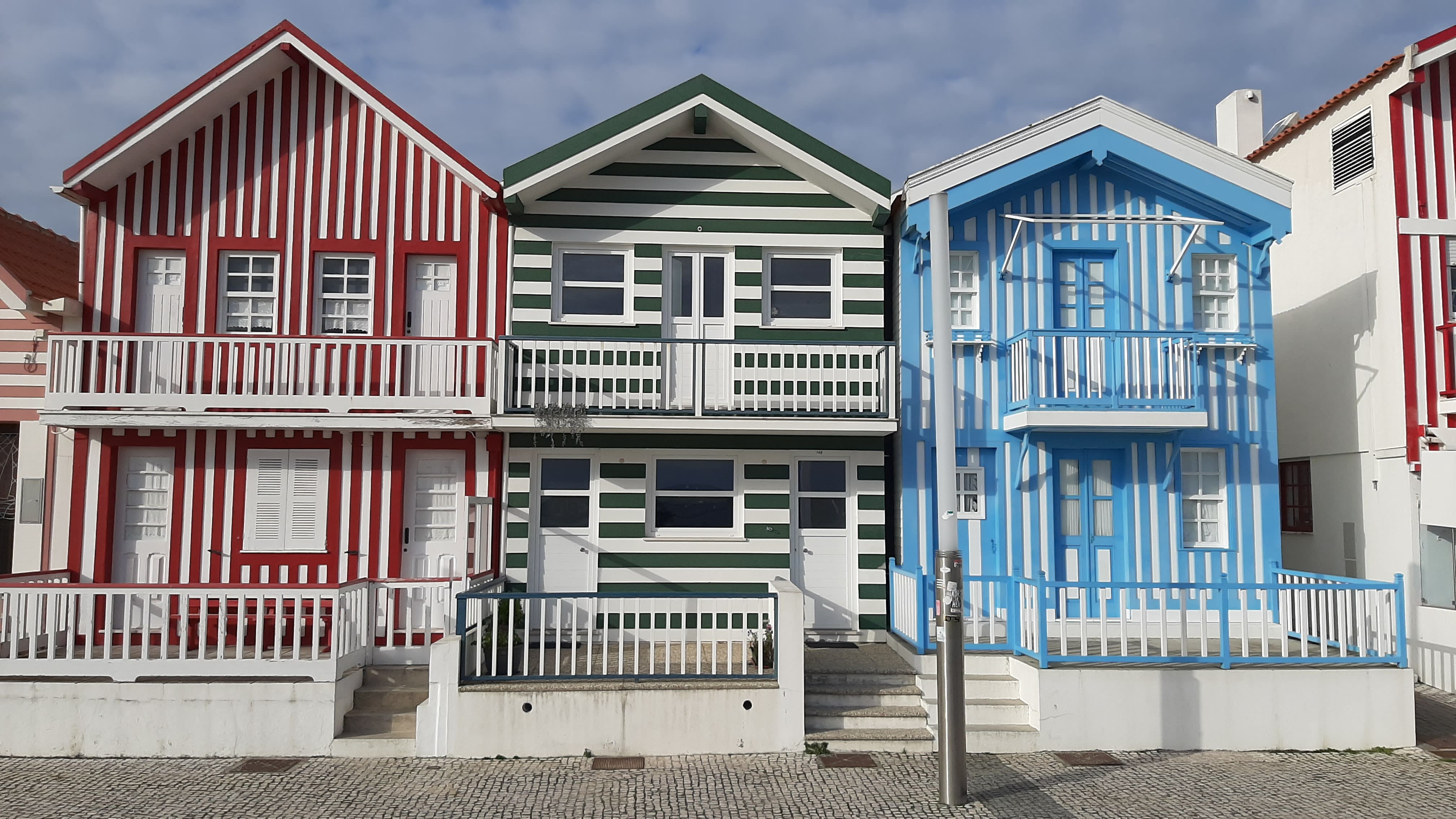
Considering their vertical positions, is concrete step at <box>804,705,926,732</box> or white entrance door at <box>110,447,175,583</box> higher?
white entrance door at <box>110,447,175,583</box>

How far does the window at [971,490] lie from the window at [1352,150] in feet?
20.2

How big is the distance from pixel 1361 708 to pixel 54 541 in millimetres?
15543

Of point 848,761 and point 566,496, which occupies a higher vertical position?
point 566,496

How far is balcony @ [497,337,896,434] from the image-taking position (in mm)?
11586

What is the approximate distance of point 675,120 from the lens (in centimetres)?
1238

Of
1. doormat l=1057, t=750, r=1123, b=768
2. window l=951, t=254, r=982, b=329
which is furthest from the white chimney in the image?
doormat l=1057, t=750, r=1123, b=768

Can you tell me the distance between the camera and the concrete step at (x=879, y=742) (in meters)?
9.23

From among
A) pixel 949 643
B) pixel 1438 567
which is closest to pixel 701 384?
pixel 949 643

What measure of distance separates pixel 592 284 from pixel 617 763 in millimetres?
6483

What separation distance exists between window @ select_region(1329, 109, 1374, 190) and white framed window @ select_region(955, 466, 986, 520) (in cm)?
712

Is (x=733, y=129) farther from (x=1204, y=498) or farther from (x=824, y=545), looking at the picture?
(x=1204, y=498)

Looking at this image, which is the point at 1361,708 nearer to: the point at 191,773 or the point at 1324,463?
the point at 1324,463

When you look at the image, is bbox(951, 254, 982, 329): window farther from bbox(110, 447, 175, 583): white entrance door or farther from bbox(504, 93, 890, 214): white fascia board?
bbox(110, 447, 175, 583): white entrance door

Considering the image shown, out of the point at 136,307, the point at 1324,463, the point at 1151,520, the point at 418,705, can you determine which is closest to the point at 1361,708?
the point at 1151,520
